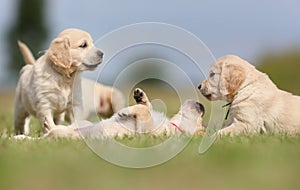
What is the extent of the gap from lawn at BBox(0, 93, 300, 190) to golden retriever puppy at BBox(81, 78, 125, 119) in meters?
3.84

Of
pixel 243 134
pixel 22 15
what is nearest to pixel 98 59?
pixel 243 134

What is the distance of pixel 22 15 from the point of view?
30.7 metres

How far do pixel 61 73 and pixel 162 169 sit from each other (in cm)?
257

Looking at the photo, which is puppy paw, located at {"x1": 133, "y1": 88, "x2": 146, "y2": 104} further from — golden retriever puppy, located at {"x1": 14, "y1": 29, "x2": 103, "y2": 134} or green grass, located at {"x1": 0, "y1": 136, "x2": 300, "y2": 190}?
green grass, located at {"x1": 0, "y1": 136, "x2": 300, "y2": 190}

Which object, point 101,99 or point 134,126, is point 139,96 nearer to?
point 134,126

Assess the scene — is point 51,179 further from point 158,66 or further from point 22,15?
point 22,15

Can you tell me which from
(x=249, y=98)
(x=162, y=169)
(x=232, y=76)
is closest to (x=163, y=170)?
(x=162, y=169)

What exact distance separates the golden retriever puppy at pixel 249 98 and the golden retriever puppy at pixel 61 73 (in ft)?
3.92

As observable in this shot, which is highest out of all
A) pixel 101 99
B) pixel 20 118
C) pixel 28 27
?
pixel 20 118

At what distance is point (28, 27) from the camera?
30.5 m

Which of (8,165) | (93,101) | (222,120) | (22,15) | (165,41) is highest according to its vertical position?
(165,41)

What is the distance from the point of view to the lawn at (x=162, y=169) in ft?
11.1

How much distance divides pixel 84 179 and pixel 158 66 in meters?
1.92

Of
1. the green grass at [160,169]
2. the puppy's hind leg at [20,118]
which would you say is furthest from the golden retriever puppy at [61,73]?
the green grass at [160,169]
